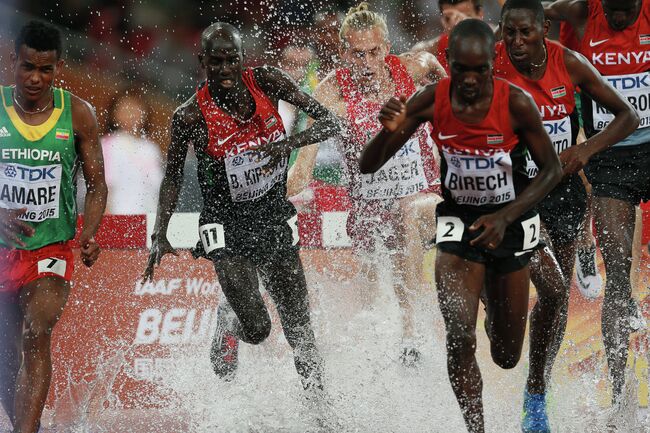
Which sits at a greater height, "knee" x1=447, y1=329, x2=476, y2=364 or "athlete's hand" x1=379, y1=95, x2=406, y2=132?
"athlete's hand" x1=379, y1=95, x2=406, y2=132

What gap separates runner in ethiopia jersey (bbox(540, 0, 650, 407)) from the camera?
593 centimetres

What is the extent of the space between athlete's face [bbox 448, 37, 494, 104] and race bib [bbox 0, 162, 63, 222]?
7.19 feet

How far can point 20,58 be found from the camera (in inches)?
216

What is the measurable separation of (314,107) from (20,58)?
1634 millimetres

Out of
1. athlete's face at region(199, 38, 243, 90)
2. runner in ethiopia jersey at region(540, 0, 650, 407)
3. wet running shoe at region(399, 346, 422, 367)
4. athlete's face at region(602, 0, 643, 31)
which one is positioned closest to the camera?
athlete's face at region(199, 38, 243, 90)

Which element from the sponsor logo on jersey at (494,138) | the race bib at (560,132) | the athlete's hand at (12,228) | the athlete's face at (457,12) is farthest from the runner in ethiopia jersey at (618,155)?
the athlete's hand at (12,228)

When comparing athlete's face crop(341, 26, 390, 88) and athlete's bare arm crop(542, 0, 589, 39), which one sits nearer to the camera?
athlete's bare arm crop(542, 0, 589, 39)

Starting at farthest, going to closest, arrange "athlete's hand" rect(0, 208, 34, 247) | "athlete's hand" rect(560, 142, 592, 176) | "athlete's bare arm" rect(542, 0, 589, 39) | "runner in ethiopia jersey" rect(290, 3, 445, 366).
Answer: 1. "runner in ethiopia jersey" rect(290, 3, 445, 366)
2. "athlete's bare arm" rect(542, 0, 589, 39)
3. "athlete's hand" rect(0, 208, 34, 247)
4. "athlete's hand" rect(560, 142, 592, 176)

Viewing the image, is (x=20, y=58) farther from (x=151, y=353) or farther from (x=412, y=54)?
(x=412, y=54)

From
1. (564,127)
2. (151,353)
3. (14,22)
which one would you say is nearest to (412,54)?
(564,127)

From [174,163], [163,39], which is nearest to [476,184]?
[174,163]

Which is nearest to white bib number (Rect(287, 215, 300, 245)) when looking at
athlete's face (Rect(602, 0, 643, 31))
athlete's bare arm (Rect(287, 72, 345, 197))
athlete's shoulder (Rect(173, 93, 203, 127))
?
athlete's shoulder (Rect(173, 93, 203, 127))

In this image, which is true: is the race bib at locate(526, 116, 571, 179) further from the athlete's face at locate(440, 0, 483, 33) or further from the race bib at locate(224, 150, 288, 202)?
the athlete's face at locate(440, 0, 483, 33)

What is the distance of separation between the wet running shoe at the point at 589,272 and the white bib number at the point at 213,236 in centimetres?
229
